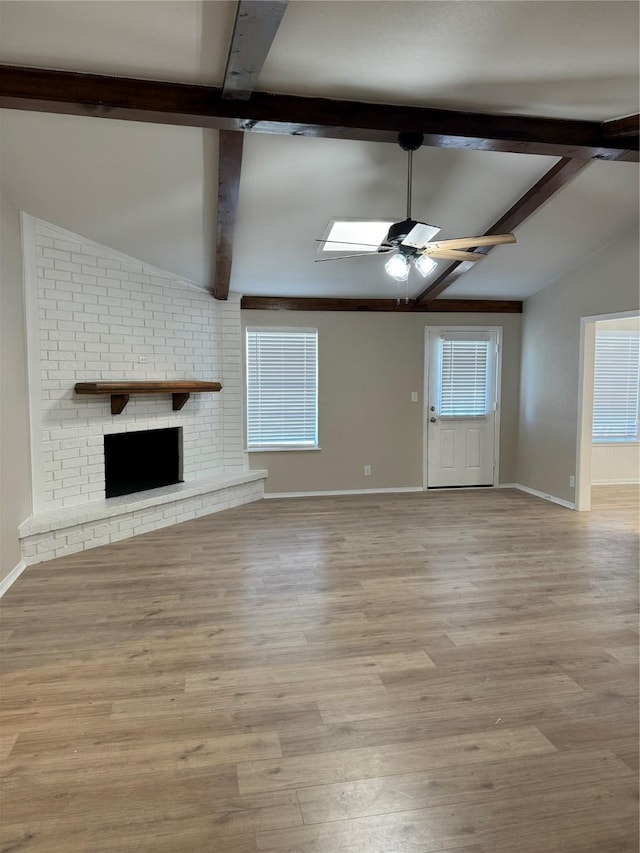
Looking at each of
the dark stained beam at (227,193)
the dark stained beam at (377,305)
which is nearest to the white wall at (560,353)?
the dark stained beam at (377,305)

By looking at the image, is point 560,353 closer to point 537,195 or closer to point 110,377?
point 537,195

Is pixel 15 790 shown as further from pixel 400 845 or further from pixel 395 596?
pixel 395 596

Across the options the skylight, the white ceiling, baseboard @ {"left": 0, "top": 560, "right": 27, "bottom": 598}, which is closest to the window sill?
the white ceiling

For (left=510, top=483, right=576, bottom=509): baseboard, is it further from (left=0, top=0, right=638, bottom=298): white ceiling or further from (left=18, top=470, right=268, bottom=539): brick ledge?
(left=18, top=470, right=268, bottom=539): brick ledge

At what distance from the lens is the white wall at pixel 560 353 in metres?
5.09

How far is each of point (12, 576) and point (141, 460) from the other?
6.46 ft

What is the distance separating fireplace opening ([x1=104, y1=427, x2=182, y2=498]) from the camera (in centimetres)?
511

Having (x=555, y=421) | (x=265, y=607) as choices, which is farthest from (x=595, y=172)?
(x=265, y=607)

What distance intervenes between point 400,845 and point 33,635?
2285 mm

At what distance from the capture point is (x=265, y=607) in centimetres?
331

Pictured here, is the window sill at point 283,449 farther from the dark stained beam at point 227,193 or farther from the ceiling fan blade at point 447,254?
the ceiling fan blade at point 447,254

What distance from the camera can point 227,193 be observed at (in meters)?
3.75

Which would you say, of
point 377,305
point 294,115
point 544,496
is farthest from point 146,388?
point 544,496

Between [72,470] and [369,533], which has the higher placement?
[72,470]
